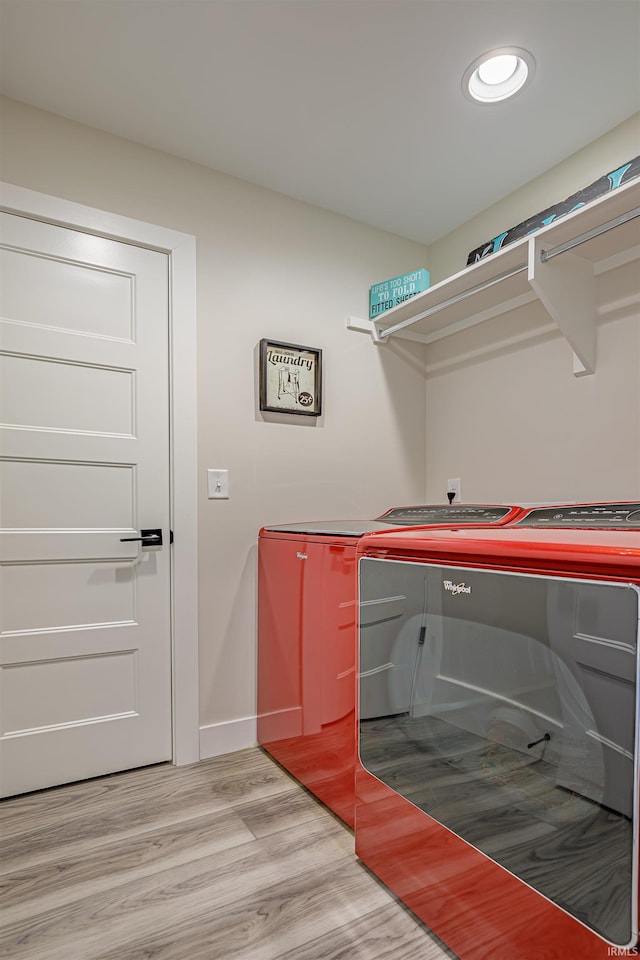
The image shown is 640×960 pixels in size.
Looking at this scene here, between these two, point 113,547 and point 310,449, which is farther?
point 310,449

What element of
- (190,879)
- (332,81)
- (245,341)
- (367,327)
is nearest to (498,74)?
(332,81)

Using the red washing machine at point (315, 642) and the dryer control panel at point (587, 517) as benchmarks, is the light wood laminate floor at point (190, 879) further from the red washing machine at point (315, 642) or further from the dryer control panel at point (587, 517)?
the dryer control panel at point (587, 517)

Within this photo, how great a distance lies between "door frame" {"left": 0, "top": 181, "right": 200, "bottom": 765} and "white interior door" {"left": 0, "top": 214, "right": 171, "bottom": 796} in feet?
0.12

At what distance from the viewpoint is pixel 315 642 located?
167 centimetres

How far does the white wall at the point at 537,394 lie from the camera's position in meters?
1.80

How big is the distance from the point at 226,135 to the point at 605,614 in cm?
202

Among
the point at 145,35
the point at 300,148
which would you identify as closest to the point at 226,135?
the point at 300,148

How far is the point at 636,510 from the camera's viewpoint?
4.30 feet

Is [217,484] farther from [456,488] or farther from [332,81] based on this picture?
[332,81]

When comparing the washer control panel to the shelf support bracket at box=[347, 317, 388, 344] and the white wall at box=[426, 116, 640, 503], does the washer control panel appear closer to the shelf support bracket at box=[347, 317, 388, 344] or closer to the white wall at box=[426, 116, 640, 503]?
the white wall at box=[426, 116, 640, 503]

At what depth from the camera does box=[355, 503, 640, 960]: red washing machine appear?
79cm

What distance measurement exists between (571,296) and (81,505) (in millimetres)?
1914

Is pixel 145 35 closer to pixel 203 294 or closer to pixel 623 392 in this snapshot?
pixel 203 294

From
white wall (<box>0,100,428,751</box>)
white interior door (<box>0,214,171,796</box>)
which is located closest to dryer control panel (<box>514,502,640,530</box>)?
white wall (<box>0,100,428,751</box>)
